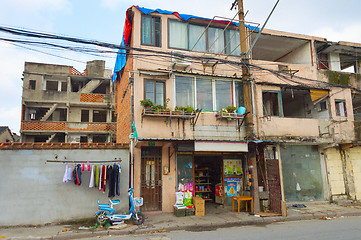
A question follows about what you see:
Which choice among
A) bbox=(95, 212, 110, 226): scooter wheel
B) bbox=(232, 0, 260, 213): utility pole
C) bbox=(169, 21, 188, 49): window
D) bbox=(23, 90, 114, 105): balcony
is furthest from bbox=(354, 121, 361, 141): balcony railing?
bbox=(23, 90, 114, 105): balcony

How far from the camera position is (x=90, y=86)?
3081 centimetres

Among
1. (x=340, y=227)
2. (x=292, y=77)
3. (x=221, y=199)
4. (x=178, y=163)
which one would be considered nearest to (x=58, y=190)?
(x=178, y=163)

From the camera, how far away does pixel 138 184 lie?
38.4ft

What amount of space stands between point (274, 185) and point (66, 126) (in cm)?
2330

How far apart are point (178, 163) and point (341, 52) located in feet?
46.4

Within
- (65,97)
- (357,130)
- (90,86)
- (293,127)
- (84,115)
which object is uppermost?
(90,86)

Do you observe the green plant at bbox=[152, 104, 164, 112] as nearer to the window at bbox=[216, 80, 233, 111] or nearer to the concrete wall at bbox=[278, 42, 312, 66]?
the window at bbox=[216, 80, 233, 111]

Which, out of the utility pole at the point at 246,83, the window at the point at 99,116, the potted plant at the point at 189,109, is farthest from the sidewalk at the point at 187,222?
the window at the point at 99,116

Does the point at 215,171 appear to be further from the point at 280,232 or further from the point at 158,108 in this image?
the point at 280,232

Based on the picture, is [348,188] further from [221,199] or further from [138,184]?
[138,184]

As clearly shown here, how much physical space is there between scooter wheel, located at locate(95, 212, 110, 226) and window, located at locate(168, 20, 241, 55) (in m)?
8.65

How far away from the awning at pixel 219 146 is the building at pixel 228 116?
0.05 meters

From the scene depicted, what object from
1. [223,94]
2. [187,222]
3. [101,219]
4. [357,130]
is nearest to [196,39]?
[223,94]

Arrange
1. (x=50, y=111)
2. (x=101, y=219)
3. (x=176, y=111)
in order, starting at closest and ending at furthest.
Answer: (x=101, y=219) < (x=176, y=111) < (x=50, y=111)
